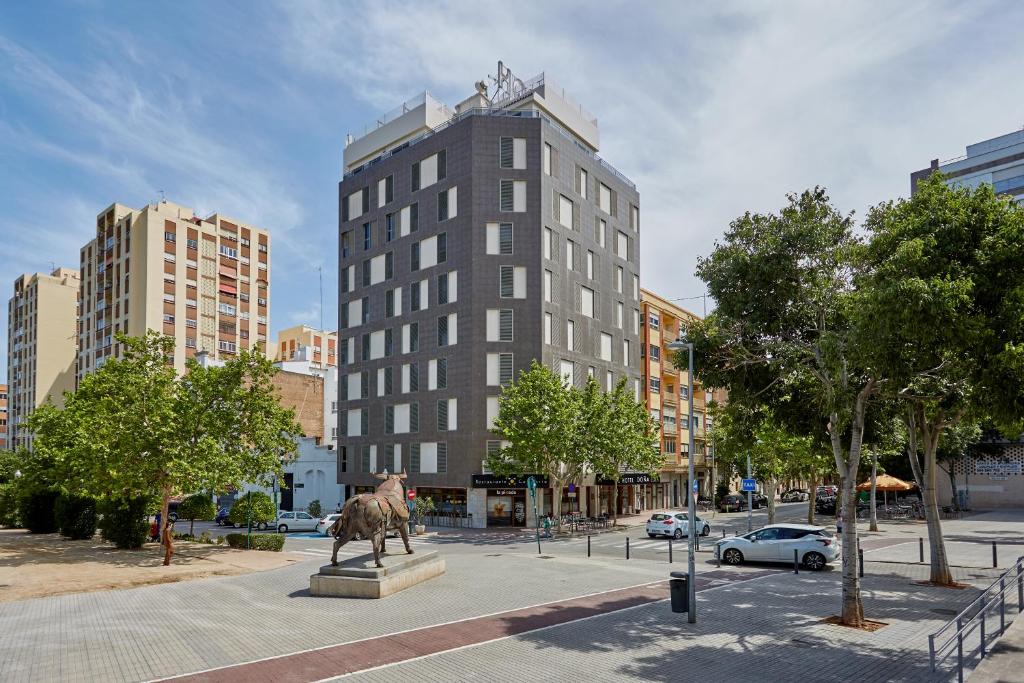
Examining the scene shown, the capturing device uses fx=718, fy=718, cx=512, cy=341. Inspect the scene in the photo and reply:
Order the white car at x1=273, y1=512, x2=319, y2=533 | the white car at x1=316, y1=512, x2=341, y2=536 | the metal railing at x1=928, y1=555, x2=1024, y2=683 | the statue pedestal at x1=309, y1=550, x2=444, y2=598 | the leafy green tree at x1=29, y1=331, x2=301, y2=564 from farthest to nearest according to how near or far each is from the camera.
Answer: the white car at x1=273, y1=512, x2=319, y2=533 < the white car at x1=316, y1=512, x2=341, y2=536 < the leafy green tree at x1=29, y1=331, x2=301, y2=564 < the statue pedestal at x1=309, y1=550, x2=444, y2=598 < the metal railing at x1=928, y1=555, x2=1024, y2=683

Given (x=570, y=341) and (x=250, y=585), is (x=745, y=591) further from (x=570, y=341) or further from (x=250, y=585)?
(x=570, y=341)

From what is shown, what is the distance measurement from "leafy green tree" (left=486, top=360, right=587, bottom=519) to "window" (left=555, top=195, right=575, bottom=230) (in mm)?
14452

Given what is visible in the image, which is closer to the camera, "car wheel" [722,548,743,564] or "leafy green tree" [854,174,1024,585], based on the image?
"leafy green tree" [854,174,1024,585]

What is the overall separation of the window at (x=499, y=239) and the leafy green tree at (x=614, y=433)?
11.6m

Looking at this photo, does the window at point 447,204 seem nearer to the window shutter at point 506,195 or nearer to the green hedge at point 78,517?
the window shutter at point 506,195

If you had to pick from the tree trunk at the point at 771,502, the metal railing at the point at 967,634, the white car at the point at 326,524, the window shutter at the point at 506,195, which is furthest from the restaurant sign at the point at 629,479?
the metal railing at the point at 967,634

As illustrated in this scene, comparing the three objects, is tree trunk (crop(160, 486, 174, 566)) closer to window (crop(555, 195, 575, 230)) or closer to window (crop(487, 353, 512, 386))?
window (crop(487, 353, 512, 386))

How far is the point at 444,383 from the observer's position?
167 ft

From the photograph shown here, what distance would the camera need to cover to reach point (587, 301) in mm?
55312

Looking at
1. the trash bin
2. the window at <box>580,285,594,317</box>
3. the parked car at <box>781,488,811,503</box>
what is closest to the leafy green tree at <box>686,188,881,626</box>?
the trash bin

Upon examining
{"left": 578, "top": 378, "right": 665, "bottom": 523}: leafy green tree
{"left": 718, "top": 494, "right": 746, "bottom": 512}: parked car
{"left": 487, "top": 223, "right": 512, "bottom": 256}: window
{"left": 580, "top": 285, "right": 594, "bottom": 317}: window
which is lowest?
{"left": 718, "top": 494, "right": 746, "bottom": 512}: parked car

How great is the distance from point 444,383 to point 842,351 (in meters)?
36.7

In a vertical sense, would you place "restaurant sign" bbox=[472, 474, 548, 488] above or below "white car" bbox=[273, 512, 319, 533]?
above

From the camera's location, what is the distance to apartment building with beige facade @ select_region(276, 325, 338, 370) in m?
110
